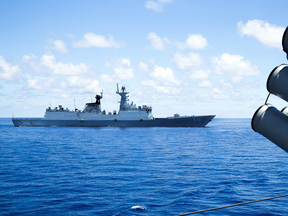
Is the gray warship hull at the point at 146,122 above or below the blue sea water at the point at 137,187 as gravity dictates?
above

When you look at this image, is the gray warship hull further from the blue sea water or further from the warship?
the blue sea water

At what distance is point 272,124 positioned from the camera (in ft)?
10.4

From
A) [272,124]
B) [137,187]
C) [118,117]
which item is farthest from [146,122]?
[272,124]

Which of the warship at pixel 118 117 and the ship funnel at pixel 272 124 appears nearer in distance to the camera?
the ship funnel at pixel 272 124

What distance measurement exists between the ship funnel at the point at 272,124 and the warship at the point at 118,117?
2164 inches

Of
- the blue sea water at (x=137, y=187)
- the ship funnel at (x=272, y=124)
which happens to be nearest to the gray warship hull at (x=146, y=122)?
the blue sea water at (x=137, y=187)

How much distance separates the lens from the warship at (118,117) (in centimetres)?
5903

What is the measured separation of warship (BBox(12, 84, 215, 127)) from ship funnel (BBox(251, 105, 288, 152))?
180 ft

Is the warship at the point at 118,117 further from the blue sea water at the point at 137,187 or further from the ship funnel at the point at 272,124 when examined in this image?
the ship funnel at the point at 272,124

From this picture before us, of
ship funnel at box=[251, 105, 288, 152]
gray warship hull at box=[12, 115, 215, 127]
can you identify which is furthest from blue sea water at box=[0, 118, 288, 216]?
gray warship hull at box=[12, 115, 215, 127]

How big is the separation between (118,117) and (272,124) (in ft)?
187

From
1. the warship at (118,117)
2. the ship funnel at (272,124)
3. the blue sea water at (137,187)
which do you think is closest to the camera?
the ship funnel at (272,124)

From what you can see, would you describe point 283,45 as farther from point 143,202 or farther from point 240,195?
point 240,195

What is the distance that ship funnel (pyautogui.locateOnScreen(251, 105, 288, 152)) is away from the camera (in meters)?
3.10
